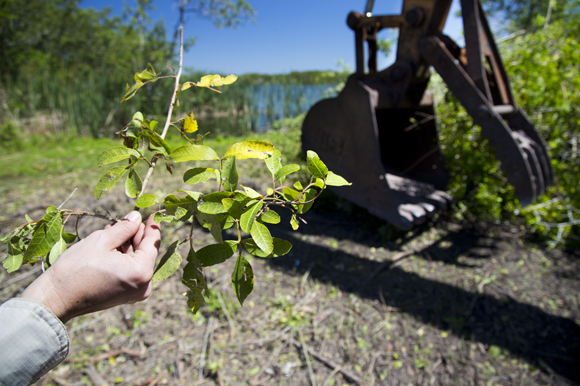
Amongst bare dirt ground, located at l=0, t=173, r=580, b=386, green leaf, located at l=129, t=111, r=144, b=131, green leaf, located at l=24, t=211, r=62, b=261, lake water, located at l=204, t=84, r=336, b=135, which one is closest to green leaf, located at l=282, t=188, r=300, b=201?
green leaf, located at l=129, t=111, r=144, b=131

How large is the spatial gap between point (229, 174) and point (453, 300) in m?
2.45

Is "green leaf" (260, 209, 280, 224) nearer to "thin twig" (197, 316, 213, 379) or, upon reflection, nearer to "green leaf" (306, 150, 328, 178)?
"green leaf" (306, 150, 328, 178)

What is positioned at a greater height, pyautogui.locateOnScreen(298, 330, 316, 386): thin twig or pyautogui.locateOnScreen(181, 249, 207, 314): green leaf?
pyautogui.locateOnScreen(181, 249, 207, 314): green leaf

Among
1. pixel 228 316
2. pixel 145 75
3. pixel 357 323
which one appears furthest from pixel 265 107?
pixel 145 75

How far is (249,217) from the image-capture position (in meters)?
0.61

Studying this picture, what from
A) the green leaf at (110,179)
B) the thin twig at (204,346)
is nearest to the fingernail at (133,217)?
the green leaf at (110,179)

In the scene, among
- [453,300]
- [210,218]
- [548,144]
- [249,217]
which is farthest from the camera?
[548,144]

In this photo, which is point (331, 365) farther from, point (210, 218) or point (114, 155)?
point (114, 155)

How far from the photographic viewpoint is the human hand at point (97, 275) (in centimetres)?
73

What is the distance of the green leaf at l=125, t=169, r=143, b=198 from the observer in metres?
0.75

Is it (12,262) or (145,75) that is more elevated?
(145,75)

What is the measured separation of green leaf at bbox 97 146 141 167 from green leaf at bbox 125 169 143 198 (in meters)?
0.06

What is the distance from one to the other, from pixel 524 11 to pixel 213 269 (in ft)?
69.0

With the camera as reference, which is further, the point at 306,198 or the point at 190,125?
the point at 190,125
